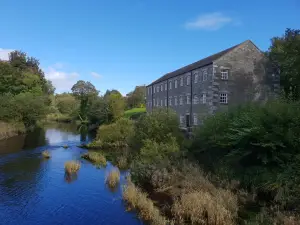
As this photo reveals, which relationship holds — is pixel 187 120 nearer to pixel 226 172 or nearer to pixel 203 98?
pixel 203 98

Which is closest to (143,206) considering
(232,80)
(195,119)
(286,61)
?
(286,61)

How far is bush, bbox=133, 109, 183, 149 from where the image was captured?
70.5 ft

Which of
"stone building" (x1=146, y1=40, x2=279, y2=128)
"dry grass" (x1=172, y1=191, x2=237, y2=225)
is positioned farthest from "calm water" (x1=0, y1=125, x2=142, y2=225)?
"stone building" (x1=146, y1=40, x2=279, y2=128)

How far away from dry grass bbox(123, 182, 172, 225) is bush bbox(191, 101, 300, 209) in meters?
5.29

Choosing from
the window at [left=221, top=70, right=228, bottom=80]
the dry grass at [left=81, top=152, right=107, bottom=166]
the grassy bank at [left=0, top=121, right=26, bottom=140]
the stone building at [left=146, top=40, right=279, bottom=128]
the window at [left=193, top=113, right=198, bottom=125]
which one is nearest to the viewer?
the dry grass at [left=81, top=152, right=107, bottom=166]

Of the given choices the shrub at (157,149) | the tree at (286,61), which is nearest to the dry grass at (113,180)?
the shrub at (157,149)

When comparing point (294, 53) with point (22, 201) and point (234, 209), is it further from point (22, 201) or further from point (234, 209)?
point (22, 201)

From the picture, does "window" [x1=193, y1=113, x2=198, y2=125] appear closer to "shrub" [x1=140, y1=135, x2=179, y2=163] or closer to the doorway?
the doorway

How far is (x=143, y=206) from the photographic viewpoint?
1305 cm

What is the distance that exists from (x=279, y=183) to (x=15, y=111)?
42.7 metres

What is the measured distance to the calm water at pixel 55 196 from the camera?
12625 mm

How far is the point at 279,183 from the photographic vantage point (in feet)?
42.6

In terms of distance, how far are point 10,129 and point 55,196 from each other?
30.9 m

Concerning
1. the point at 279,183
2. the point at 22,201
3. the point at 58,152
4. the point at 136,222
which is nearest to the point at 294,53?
the point at 279,183
